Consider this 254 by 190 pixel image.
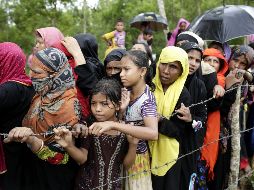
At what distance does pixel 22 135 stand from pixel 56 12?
10.7 meters

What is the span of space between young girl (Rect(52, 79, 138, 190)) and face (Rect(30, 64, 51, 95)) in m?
0.34

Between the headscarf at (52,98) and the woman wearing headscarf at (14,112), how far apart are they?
79mm

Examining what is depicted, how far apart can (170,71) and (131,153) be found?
74cm

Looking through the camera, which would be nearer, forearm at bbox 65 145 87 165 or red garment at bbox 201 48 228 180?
forearm at bbox 65 145 87 165

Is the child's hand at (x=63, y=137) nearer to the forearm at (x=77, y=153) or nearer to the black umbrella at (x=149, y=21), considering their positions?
the forearm at (x=77, y=153)

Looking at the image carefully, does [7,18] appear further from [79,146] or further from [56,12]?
[79,146]

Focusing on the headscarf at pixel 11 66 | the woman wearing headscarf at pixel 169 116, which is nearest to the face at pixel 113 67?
the woman wearing headscarf at pixel 169 116

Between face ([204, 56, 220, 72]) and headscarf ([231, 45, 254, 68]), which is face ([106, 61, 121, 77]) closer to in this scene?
face ([204, 56, 220, 72])

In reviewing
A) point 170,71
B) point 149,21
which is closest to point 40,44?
point 170,71

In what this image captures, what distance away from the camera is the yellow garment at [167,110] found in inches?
110

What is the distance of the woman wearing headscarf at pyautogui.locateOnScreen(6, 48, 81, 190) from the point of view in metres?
2.29

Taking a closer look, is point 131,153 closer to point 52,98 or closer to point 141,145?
point 141,145

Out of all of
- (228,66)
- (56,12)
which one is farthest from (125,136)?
(56,12)

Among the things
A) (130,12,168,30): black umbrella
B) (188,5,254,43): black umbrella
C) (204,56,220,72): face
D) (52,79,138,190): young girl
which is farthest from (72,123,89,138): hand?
(130,12,168,30): black umbrella
